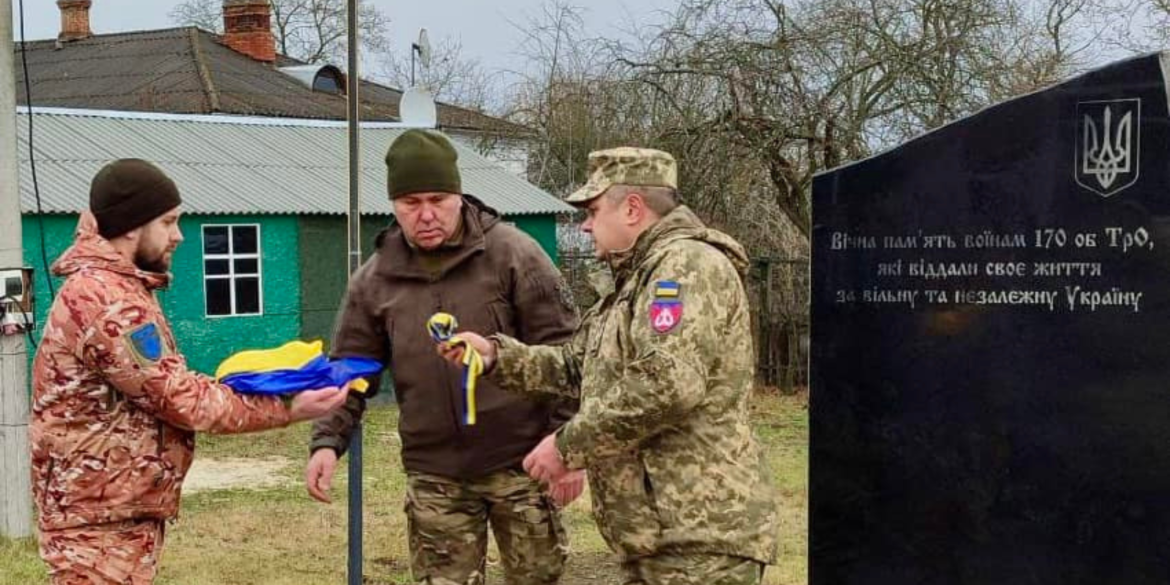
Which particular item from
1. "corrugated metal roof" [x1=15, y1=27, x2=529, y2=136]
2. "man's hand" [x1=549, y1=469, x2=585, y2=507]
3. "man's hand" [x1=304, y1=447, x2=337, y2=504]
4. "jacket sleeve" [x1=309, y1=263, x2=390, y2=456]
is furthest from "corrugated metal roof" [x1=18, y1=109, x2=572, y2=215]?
"man's hand" [x1=549, y1=469, x2=585, y2=507]

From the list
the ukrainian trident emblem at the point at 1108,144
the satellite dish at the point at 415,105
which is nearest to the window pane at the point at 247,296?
the satellite dish at the point at 415,105

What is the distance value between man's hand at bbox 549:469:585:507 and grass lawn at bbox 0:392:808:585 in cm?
283

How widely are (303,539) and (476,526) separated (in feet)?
12.7

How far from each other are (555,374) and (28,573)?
13.0 feet

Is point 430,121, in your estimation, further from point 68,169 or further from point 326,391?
point 326,391

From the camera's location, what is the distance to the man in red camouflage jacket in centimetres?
348

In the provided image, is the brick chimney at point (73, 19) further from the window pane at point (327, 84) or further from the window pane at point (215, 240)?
the window pane at point (215, 240)

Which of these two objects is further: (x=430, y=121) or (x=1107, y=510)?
(x=430, y=121)

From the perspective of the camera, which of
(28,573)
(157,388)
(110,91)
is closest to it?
(157,388)

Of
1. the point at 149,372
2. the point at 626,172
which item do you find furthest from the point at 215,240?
the point at 626,172

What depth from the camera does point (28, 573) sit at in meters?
6.80

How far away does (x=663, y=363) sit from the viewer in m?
3.35

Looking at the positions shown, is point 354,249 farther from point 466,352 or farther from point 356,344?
point 466,352

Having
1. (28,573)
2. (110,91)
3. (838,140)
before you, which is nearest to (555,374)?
(28,573)
